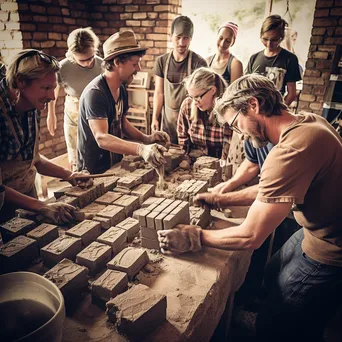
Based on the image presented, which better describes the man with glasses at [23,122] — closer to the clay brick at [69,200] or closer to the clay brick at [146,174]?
the clay brick at [69,200]

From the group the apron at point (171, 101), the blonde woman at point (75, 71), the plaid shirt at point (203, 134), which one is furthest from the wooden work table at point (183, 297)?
the blonde woman at point (75, 71)

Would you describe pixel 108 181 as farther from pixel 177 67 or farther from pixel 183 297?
pixel 177 67

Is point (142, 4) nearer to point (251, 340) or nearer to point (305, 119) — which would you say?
point (305, 119)

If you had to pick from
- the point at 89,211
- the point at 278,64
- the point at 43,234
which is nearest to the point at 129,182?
the point at 89,211

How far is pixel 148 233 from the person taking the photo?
6.86ft

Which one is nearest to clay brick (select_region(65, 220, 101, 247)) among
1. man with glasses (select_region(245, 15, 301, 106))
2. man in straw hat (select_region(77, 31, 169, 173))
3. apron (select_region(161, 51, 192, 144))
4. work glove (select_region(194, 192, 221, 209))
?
work glove (select_region(194, 192, 221, 209))

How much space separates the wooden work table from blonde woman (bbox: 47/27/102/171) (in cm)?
314

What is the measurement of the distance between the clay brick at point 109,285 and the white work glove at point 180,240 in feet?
1.24

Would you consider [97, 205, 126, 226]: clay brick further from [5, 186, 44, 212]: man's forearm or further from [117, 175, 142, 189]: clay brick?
[5, 186, 44, 212]: man's forearm

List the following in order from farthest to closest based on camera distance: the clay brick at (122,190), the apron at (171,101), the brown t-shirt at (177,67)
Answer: the apron at (171,101) → the brown t-shirt at (177,67) → the clay brick at (122,190)

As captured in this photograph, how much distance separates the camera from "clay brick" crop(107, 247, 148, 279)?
5.81 feet

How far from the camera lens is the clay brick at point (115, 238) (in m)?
1.96

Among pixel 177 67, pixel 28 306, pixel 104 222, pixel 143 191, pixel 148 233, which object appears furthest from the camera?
pixel 177 67

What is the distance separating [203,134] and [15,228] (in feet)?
7.47
